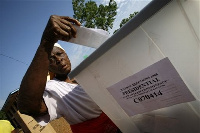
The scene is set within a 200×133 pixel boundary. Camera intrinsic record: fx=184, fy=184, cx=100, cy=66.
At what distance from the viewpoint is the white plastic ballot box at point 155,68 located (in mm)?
606

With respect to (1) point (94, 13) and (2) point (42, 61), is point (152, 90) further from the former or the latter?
(1) point (94, 13)

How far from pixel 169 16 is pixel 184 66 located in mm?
182

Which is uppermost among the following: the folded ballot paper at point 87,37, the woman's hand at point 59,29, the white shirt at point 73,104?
the woman's hand at point 59,29

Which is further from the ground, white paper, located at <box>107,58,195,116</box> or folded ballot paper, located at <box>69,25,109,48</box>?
folded ballot paper, located at <box>69,25,109,48</box>

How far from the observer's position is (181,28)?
0.61 metres

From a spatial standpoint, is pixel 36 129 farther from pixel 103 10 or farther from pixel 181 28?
pixel 103 10

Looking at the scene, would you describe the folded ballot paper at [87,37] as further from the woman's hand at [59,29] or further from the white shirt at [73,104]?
the white shirt at [73,104]

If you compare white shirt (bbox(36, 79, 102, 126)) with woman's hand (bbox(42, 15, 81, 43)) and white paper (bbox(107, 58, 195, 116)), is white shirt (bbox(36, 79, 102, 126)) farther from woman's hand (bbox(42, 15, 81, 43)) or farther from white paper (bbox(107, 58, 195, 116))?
white paper (bbox(107, 58, 195, 116))

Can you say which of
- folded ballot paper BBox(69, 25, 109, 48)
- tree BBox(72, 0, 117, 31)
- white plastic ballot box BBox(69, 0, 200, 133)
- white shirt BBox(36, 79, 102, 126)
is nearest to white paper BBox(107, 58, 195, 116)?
white plastic ballot box BBox(69, 0, 200, 133)

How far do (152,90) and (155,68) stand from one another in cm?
10

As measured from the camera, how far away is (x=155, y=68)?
2.16 feet

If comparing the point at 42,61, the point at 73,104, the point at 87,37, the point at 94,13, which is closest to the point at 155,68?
the point at 87,37

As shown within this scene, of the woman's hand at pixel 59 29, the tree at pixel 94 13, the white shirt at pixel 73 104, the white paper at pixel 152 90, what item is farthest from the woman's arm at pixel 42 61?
the tree at pixel 94 13

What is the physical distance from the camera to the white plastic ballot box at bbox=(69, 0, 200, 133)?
1.99 feet
